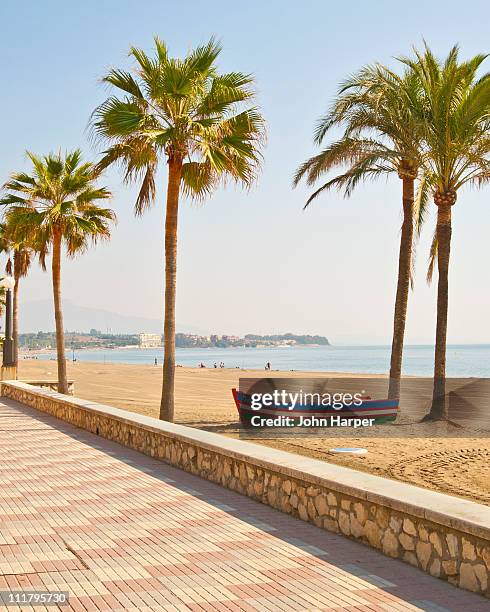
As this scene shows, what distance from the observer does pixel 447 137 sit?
66.8ft

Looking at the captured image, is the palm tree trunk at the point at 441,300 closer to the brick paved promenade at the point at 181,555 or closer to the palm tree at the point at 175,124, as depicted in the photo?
the palm tree at the point at 175,124

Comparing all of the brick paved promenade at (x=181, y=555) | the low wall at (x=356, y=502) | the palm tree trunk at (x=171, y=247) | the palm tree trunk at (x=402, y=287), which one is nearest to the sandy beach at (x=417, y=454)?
the palm tree trunk at (x=402, y=287)

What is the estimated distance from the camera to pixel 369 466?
1413 centimetres

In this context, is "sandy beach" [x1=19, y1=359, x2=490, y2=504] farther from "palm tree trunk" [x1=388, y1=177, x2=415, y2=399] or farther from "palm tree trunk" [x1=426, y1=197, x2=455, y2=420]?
"palm tree trunk" [x1=388, y1=177, x2=415, y2=399]

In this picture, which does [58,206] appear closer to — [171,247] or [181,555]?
[171,247]

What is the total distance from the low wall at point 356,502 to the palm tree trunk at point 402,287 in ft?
42.9

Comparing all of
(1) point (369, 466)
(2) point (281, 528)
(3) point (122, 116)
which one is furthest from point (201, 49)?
(2) point (281, 528)

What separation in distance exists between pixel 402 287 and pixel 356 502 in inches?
676

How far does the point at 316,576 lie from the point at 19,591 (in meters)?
2.03

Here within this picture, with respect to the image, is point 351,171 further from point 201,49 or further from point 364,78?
point 201,49

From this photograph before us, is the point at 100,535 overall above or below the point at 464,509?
below

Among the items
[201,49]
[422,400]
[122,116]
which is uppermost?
[201,49]

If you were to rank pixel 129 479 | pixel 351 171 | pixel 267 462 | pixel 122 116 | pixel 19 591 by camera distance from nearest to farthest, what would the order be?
pixel 19 591 → pixel 267 462 → pixel 129 479 → pixel 122 116 → pixel 351 171

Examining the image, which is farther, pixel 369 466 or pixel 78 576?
pixel 369 466
